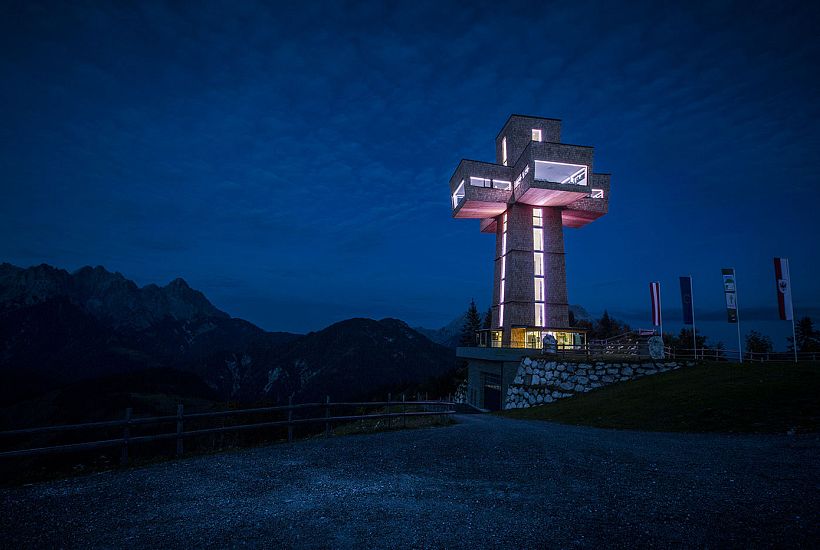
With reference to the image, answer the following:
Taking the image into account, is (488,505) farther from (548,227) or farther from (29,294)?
(29,294)

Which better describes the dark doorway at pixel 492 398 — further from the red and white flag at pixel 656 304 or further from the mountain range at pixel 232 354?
the mountain range at pixel 232 354

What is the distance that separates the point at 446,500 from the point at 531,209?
118ft

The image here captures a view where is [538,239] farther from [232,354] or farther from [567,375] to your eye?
[232,354]

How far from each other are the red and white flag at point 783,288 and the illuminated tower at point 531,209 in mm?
14883

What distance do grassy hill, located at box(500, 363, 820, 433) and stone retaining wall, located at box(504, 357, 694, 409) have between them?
1467 mm

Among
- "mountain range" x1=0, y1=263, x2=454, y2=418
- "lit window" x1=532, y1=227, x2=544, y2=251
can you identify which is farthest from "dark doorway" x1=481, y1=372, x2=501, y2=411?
"mountain range" x1=0, y1=263, x2=454, y2=418

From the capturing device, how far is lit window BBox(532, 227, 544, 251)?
3809 cm

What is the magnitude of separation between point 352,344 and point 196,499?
155386mm

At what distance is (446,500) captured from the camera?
6.32 meters

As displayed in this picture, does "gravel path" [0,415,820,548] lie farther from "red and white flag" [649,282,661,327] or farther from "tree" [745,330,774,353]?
"tree" [745,330,774,353]

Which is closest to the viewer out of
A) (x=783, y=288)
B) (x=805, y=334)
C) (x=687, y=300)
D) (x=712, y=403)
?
(x=712, y=403)

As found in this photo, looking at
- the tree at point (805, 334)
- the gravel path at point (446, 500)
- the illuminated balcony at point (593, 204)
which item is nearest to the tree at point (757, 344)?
the tree at point (805, 334)

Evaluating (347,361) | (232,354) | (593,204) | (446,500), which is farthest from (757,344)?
(232,354)

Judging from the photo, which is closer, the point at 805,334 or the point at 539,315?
the point at 539,315
